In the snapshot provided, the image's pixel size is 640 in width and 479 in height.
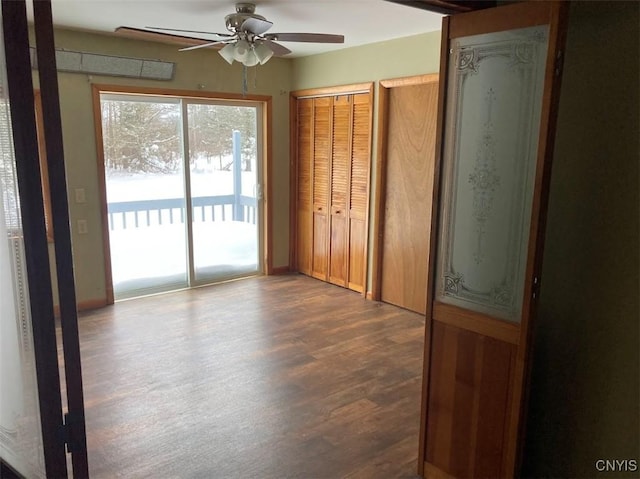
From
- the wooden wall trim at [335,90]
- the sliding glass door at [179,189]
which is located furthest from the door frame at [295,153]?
the sliding glass door at [179,189]

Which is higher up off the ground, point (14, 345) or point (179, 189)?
point (179, 189)

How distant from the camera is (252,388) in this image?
10.4ft

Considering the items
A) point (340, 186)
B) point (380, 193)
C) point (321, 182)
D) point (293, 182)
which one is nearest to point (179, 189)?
point (293, 182)

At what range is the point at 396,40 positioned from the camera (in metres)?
4.46

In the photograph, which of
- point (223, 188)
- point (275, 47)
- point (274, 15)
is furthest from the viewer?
point (223, 188)

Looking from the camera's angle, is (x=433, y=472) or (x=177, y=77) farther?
(x=177, y=77)

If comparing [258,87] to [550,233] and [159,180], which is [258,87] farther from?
[550,233]

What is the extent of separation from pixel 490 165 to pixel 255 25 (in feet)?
6.12

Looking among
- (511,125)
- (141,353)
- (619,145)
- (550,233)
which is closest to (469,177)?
(511,125)

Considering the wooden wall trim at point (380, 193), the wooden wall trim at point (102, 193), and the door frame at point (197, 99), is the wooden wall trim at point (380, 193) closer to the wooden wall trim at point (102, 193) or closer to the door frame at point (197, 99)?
the door frame at point (197, 99)

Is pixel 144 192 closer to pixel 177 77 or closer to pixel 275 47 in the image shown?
pixel 177 77

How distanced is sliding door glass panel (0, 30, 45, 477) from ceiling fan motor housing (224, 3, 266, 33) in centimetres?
234

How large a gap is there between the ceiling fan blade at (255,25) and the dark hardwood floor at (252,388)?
2259 mm

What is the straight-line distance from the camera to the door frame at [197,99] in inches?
178
